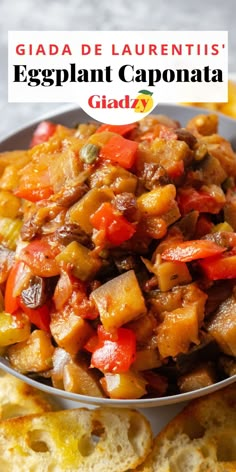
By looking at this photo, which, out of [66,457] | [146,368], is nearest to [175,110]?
[146,368]

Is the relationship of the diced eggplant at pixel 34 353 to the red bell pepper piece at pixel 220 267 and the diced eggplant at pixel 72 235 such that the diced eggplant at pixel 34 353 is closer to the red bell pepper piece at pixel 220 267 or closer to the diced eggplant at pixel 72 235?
the diced eggplant at pixel 72 235

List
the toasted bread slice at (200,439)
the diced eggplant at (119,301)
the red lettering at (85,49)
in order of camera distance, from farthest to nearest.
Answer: the red lettering at (85,49) < the toasted bread slice at (200,439) < the diced eggplant at (119,301)

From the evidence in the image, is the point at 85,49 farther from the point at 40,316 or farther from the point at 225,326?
the point at 225,326

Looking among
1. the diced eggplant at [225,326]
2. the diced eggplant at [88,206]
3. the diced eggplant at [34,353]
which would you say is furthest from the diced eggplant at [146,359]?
the diced eggplant at [88,206]

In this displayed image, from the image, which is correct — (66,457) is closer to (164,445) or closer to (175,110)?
(164,445)

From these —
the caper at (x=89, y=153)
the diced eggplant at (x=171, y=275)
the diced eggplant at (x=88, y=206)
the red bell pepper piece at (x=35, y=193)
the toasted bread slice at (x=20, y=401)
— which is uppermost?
the caper at (x=89, y=153)

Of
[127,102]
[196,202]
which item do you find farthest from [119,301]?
[127,102]

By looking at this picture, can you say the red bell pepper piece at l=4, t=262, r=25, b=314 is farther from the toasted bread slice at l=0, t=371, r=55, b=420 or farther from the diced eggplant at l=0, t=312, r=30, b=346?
the toasted bread slice at l=0, t=371, r=55, b=420
